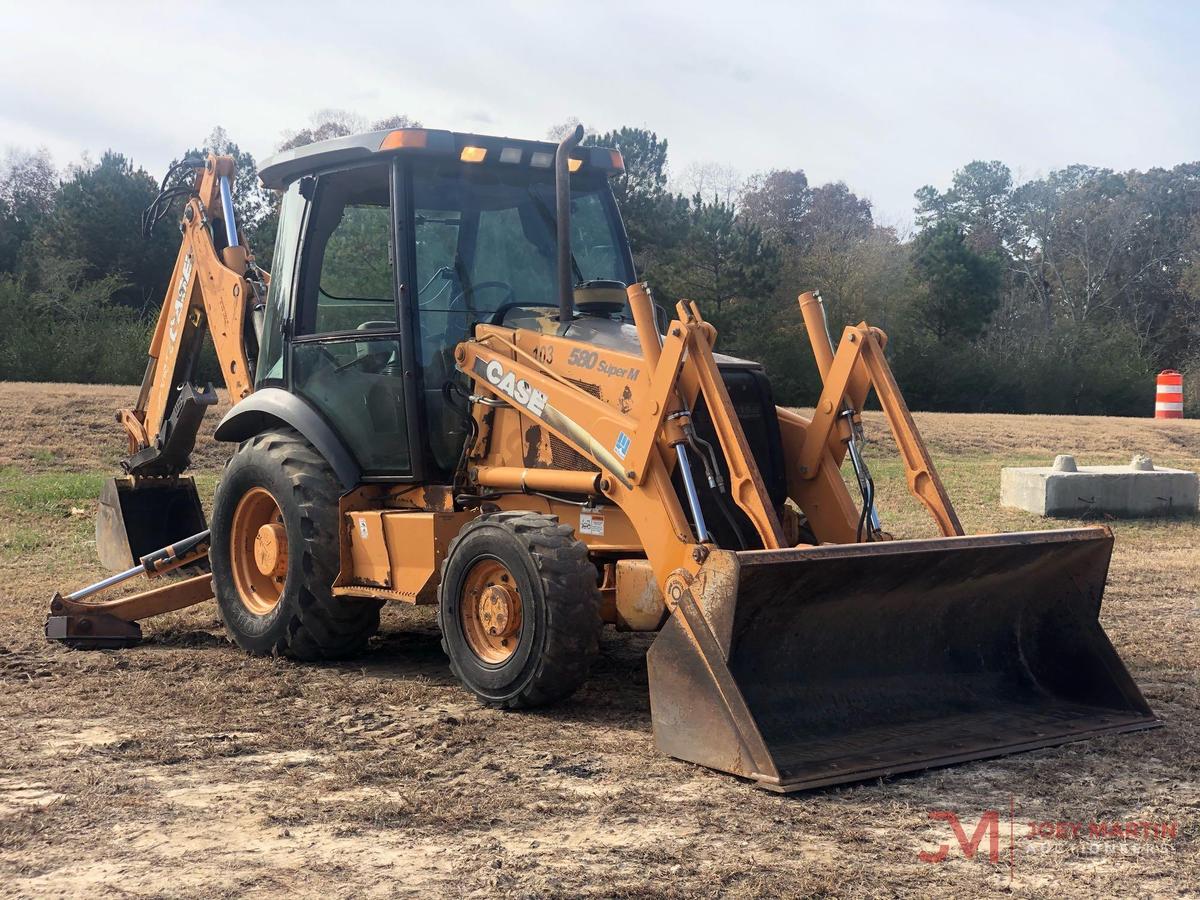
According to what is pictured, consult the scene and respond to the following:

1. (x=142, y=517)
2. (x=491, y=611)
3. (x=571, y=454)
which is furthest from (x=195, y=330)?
(x=491, y=611)

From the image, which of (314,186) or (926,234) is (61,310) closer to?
(926,234)

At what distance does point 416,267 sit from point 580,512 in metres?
1.57

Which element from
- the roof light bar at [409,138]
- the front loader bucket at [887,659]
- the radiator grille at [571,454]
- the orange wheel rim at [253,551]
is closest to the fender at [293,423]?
the orange wheel rim at [253,551]

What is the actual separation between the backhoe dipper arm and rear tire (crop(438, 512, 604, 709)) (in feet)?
10.1

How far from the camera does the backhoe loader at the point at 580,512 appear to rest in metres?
5.20

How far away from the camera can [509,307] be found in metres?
6.90

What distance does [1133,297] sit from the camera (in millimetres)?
50219

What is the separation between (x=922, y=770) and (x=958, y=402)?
34224 mm

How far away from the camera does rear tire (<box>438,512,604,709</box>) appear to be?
5527mm

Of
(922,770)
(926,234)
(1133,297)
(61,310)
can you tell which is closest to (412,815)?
(922,770)

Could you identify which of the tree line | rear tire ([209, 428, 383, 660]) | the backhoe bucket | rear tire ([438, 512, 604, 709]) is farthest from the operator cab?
the tree line

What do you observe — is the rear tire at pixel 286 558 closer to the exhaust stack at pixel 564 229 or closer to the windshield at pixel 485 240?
the windshield at pixel 485 240

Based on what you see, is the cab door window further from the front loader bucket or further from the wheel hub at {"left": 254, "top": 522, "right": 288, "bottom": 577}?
the front loader bucket

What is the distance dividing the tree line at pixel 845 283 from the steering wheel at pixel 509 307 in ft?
69.3
